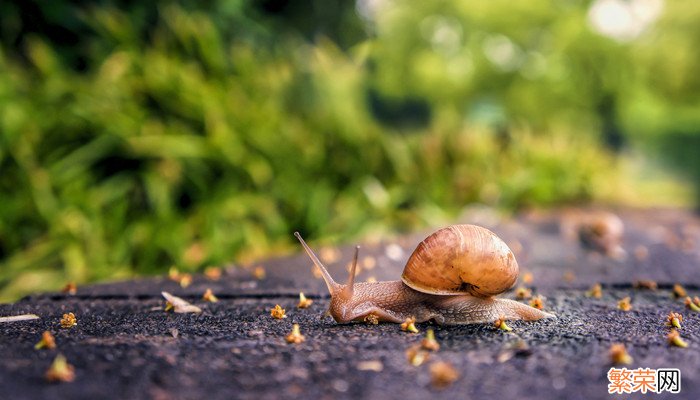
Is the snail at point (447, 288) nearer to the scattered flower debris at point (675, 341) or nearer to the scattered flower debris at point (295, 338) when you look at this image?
the scattered flower debris at point (295, 338)

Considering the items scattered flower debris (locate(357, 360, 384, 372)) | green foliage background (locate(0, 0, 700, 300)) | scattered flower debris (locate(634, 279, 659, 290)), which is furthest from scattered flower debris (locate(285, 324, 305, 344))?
green foliage background (locate(0, 0, 700, 300))

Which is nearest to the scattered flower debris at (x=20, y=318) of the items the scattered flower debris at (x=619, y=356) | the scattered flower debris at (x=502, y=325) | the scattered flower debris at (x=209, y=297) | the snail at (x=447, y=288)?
the scattered flower debris at (x=209, y=297)

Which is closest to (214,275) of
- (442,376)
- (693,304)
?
(442,376)

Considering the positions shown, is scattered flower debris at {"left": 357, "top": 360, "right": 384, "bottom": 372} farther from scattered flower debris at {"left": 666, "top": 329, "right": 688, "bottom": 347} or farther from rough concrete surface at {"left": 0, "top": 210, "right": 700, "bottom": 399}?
scattered flower debris at {"left": 666, "top": 329, "right": 688, "bottom": 347}

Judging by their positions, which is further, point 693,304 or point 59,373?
point 693,304

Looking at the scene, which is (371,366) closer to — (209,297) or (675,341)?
(675,341)

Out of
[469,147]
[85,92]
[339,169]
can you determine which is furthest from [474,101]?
[85,92]

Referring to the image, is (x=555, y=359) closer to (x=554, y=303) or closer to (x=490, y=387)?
(x=490, y=387)
